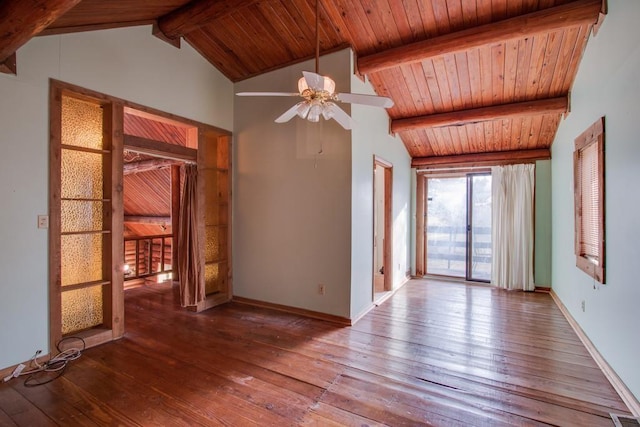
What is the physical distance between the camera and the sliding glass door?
5.77m

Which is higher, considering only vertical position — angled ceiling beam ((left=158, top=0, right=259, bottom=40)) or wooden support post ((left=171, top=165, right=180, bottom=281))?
angled ceiling beam ((left=158, top=0, right=259, bottom=40))

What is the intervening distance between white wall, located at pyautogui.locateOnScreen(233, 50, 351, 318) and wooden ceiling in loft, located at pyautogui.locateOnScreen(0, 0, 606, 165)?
0.36m

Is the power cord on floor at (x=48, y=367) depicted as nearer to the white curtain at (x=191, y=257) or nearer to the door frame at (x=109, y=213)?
the door frame at (x=109, y=213)

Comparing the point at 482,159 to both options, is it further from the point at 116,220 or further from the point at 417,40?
the point at 116,220

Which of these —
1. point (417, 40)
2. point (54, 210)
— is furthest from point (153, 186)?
point (417, 40)

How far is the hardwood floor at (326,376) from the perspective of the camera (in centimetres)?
198

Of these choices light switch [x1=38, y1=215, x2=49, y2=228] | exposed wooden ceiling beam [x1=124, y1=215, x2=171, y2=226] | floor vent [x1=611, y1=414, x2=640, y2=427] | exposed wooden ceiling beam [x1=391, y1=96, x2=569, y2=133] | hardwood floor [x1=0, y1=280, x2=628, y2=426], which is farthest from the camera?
exposed wooden ceiling beam [x1=124, y1=215, x2=171, y2=226]

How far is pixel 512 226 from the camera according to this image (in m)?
5.29

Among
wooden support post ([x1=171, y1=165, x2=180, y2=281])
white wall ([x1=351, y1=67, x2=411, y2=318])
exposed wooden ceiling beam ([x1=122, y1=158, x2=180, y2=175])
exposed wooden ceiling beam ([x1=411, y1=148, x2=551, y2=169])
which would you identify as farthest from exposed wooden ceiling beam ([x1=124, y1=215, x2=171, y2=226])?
exposed wooden ceiling beam ([x1=411, y1=148, x2=551, y2=169])

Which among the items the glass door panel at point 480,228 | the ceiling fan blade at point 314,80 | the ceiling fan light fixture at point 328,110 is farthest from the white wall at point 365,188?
the glass door panel at point 480,228

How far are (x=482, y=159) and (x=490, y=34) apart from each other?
2979 millimetres

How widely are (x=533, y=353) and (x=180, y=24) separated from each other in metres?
4.98

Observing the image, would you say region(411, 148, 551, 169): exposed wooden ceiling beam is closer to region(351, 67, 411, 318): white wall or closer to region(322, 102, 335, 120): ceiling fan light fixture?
region(351, 67, 411, 318): white wall

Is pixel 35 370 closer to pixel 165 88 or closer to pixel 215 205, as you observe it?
pixel 215 205
